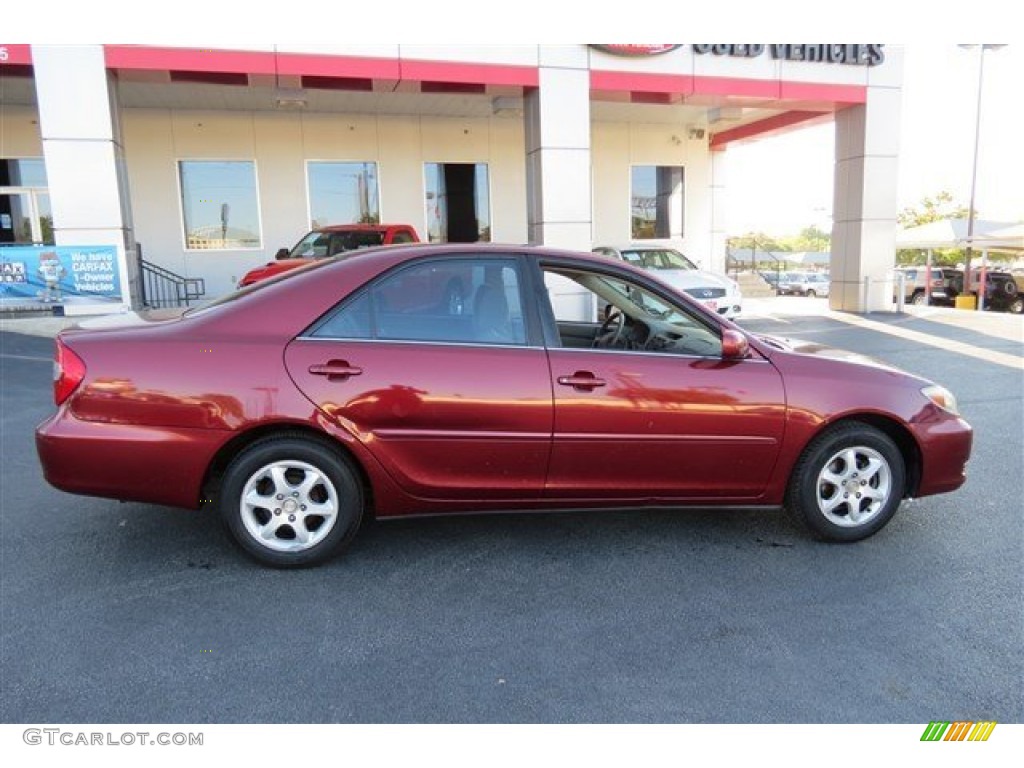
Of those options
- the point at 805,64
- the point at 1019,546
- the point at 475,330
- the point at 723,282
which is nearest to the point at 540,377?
the point at 475,330

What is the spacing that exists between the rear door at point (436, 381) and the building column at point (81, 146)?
31.5 feet

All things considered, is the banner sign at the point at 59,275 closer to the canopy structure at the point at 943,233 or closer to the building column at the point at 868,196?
the building column at the point at 868,196

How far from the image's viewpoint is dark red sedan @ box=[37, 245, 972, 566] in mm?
3453

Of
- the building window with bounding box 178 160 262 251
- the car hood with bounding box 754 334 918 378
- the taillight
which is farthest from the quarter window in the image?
the building window with bounding box 178 160 262 251

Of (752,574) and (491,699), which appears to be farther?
(752,574)

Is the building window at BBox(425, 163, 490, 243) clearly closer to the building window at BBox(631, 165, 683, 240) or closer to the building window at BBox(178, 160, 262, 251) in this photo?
the building window at BBox(178, 160, 262, 251)

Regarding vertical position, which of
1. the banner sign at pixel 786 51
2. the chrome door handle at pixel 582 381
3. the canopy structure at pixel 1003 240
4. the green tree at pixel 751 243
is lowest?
the chrome door handle at pixel 582 381

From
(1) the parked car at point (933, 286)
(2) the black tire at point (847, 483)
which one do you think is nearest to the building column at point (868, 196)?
(1) the parked car at point (933, 286)

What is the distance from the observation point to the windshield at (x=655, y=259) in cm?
1426

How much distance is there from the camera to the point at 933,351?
11.2m

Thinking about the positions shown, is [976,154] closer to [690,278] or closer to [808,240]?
[690,278]

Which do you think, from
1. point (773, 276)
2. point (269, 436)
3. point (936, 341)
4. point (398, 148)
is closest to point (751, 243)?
point (773, 276)
